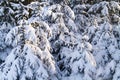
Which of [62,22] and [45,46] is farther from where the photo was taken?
[62,22]

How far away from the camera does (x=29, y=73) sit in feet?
21.1

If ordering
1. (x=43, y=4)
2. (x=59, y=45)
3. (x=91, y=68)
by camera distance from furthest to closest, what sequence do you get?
(x=43, y=4) → (x=59, y=45) → (x=91, y=68)

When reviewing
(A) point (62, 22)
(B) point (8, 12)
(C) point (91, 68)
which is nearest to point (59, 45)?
(A) point (62, 22)

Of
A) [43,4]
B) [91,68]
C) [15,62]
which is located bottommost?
[91,68]

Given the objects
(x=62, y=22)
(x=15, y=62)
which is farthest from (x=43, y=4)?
(x=15, y=62)

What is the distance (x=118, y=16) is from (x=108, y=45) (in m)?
0.98

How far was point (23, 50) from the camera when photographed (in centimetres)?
634

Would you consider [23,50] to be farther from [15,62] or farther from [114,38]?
[114,38]

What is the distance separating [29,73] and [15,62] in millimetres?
386

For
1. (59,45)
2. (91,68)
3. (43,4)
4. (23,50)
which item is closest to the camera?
(23,50)

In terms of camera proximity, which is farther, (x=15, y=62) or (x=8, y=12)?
(x=8, y=12)

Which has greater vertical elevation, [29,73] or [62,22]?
[62,22]

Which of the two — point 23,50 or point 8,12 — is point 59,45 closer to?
point 23,50

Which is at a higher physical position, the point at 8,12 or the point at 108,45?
the point at 8,12
